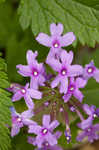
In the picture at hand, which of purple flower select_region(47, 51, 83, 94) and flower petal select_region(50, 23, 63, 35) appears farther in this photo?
flower petal select_region(50, 23, 63, 35)

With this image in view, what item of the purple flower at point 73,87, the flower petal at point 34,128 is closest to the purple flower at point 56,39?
the purple flower at point 73,87

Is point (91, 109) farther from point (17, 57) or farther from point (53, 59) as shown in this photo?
point (17, 57)

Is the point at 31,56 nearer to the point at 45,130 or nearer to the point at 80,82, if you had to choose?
the point at 80,82

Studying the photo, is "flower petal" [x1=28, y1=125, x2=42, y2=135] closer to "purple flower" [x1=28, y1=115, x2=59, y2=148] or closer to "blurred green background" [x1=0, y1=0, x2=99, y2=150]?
"purple flower" [x1=28, y1=115, x2=59, y2=148]

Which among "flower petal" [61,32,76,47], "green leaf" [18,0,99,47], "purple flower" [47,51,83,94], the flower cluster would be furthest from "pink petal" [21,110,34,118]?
"green leaf" [18,0,99,47]

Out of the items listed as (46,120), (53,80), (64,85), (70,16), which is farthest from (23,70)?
(70,16)

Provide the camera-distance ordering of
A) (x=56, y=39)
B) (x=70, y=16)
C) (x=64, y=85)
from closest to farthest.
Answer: (x=64, y=85) → (x=56, y=39) → (x=70, y=16)

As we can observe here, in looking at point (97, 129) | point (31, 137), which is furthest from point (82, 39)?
point (31, 137)
